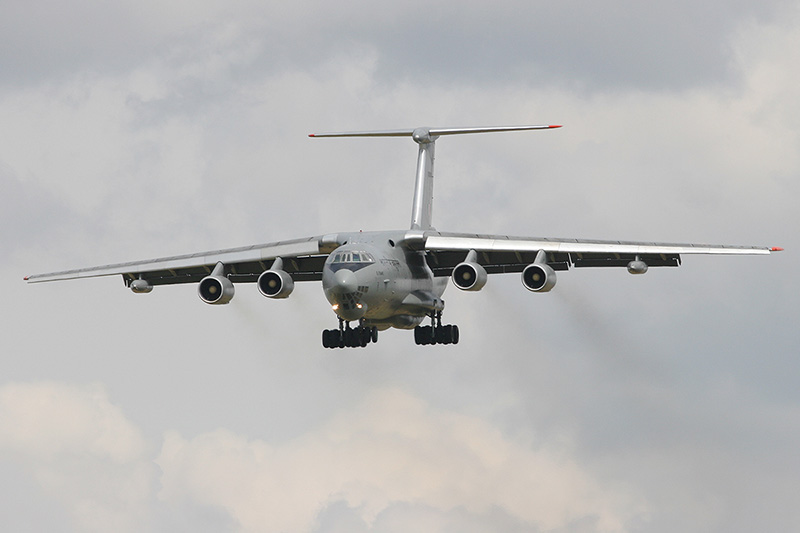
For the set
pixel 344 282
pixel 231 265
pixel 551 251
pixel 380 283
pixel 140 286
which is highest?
pixel 231 265

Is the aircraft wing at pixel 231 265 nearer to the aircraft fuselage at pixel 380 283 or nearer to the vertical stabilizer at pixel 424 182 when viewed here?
the aircraft fuselage at pixel 380 283

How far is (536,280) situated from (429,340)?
176 inches

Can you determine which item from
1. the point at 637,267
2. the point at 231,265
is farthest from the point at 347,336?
the point at 637,267

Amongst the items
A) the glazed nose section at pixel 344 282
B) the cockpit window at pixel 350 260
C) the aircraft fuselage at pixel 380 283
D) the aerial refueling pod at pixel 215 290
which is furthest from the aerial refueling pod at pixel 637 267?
the aerial refueling pod at pixel 215 290

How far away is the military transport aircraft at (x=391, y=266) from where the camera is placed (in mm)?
30891

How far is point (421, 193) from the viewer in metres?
37.1

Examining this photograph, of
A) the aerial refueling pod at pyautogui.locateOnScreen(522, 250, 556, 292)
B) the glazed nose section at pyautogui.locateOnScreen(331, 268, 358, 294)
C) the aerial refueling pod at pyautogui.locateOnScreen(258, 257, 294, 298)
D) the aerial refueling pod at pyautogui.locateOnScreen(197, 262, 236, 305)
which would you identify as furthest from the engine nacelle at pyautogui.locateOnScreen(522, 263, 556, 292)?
the aerial refueling pod at pyautogui.locateOnScreen(197, 262, 236, 305)

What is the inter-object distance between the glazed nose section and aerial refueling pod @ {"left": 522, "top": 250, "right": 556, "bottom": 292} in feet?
11.3

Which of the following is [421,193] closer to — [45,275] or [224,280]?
[224,280]

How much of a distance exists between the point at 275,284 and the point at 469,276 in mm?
4114

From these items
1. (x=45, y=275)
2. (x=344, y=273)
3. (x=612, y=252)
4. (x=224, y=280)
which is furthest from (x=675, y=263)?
(x=45, y=275)

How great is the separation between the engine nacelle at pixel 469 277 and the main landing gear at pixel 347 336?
120 inches

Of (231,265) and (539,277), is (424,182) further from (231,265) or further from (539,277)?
(539,277)

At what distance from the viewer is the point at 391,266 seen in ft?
104
